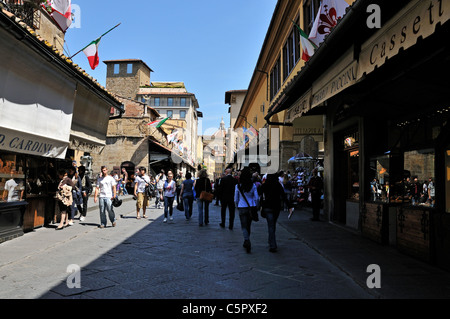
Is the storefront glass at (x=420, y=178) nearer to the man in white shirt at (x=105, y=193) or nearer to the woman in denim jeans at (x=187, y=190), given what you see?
the woman in denim jeans at (x=187, y=190)

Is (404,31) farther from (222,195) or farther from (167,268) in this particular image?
(222,195)

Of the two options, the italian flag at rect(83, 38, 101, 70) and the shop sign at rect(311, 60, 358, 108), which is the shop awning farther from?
the shop sign at rect(311, 60, 358, 108)

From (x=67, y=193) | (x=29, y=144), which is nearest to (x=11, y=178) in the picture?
(x=29, y=144)

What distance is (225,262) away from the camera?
19.1 feet

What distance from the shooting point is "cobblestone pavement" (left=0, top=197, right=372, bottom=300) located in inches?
165

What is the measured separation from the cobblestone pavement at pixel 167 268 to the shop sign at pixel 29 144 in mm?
1931

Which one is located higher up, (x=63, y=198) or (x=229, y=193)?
(x=229, y=193)

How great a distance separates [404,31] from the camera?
398 centimetres

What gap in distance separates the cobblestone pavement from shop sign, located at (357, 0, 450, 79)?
286cm

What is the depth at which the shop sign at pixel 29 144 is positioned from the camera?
6.85 m

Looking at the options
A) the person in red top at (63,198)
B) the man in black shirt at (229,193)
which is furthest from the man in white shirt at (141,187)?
the man in black shirt at (229,193)

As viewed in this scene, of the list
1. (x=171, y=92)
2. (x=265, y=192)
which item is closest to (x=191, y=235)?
(x=265, y=192)

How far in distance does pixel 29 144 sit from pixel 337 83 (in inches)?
251

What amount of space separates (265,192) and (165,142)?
31.0 meters
